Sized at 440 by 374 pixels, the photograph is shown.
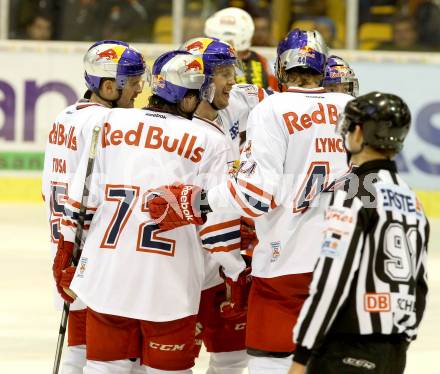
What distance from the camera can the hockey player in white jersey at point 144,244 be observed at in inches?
151

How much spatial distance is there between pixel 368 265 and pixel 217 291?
5.33ft

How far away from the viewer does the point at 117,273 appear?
3.85 meters

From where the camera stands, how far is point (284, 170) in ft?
12.7

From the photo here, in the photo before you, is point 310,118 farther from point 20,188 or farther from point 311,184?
point 20,188

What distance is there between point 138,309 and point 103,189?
409 mm

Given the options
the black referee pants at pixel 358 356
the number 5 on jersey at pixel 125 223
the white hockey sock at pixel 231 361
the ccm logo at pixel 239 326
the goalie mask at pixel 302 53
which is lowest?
the white hockey sock at pixel 231 361

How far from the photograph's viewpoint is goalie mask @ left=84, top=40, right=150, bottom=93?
4332mm

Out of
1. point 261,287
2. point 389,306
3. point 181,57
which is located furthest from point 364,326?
point 181,57

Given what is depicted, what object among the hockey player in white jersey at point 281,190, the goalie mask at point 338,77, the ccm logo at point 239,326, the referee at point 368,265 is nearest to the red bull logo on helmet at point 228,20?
the goalie mask at point 338,77

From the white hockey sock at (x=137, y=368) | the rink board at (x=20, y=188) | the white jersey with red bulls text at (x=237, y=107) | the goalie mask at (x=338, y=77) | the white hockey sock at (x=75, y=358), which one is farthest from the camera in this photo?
the rink board at (x=20, y=188)

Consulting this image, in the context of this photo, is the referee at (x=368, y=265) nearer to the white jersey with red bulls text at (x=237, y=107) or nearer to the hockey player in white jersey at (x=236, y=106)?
the hockey player in white jersey at (x=236, y=106)

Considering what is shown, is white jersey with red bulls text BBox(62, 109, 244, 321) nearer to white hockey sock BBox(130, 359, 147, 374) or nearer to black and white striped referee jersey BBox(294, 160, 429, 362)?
white hockey sock BBox(130, 359, 147, 374)

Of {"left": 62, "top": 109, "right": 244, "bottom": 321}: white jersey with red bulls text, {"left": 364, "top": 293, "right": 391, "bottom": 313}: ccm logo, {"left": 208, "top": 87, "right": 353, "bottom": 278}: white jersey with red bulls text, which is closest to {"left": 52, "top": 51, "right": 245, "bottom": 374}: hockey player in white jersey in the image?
{"left": 62, "top": 109, "right": 244, "bottom": 321}: white jersey with red bulls text

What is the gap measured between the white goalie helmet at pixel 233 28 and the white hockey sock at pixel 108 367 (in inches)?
105
